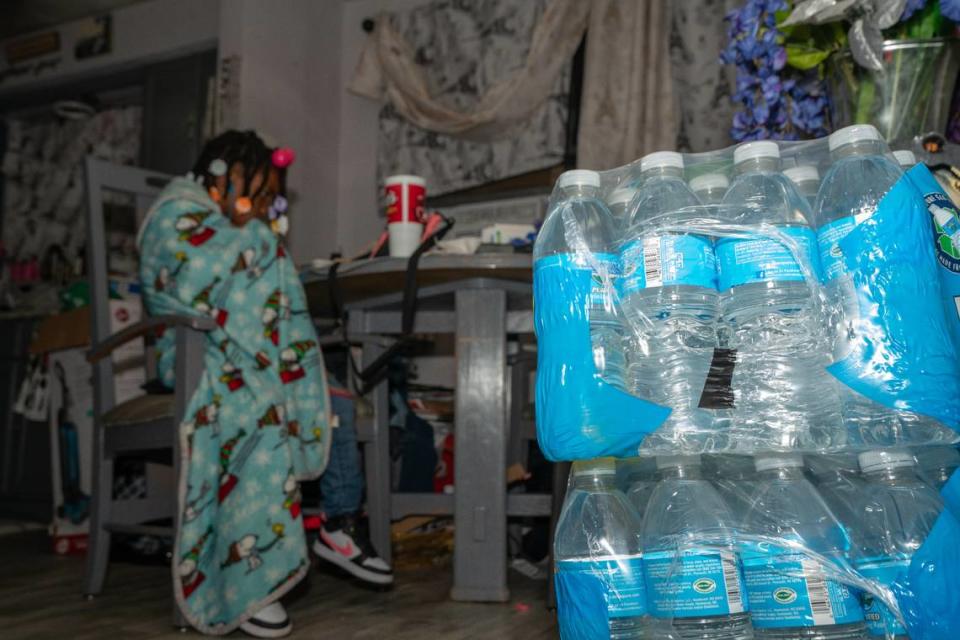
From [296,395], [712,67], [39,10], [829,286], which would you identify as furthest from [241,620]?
[39,10]

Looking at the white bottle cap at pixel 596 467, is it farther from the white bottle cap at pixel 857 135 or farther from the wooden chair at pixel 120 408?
the wooden chair at pixel 120 408

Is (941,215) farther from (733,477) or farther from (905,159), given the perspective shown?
(733,477)

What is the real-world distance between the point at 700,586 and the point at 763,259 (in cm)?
33

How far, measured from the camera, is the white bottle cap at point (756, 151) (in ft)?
3.03

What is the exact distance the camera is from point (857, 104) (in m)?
1.29

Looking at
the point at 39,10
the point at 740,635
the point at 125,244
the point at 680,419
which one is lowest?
the point at 740,635

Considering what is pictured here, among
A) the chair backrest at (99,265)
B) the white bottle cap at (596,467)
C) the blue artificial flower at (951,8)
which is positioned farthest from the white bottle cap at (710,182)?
the chair backrest at (99,265)

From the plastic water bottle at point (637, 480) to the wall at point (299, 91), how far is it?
2.68 meters

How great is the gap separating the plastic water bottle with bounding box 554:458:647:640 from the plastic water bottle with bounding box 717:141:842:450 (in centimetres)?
16

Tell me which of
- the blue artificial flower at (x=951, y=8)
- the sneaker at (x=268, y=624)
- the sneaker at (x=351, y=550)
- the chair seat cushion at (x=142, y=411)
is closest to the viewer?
the blue artificial flower at (x=951, y=8)

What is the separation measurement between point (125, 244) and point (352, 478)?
99.2 inches

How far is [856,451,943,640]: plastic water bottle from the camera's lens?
2.67ft

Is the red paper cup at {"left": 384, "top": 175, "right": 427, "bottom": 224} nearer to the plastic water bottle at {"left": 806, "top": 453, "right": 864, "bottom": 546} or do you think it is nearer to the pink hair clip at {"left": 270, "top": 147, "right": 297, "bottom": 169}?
the pink hair clip at {"left": 270, "top": 147, "right": 297, "bottom": 169}

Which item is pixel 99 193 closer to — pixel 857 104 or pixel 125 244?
pixel 857 104
